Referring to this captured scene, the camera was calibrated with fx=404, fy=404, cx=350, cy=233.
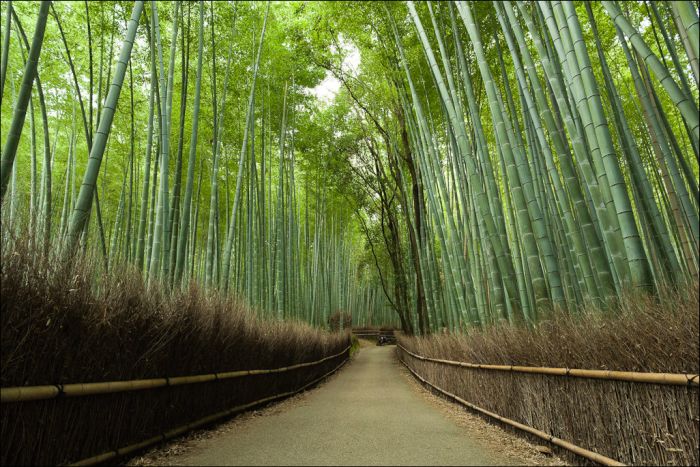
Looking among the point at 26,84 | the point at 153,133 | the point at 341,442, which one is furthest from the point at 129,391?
the point at 153,133

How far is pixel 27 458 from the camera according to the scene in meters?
1.40

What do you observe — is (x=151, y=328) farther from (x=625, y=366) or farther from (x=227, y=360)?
(x=625, y=366)

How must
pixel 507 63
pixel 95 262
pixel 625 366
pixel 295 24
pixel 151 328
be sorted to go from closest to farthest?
A: pixel 625 366 → pixel 95 262 → pixel 151 328 → pixel 507 63 → pixel 295 24

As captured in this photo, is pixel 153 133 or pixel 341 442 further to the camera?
pixel 153 133

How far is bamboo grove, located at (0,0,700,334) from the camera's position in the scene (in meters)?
2.11

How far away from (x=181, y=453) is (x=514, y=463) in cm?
172

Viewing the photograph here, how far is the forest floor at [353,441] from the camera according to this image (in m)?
2.00

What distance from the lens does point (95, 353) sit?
1.76m

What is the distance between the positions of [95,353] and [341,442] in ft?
4.62

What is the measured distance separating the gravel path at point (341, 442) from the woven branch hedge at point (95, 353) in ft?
0.82

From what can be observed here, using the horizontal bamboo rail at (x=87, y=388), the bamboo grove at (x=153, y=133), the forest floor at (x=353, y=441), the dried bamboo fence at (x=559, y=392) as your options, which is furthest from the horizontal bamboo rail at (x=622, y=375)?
the bamboo grove at (x=153, y=133)

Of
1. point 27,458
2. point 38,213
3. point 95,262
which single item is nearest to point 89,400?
point 27,458

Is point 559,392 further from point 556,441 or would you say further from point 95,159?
A: point 95,159

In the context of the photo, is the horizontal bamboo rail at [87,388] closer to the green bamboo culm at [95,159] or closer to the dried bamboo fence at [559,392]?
the green bamboo culm at [95,159]
